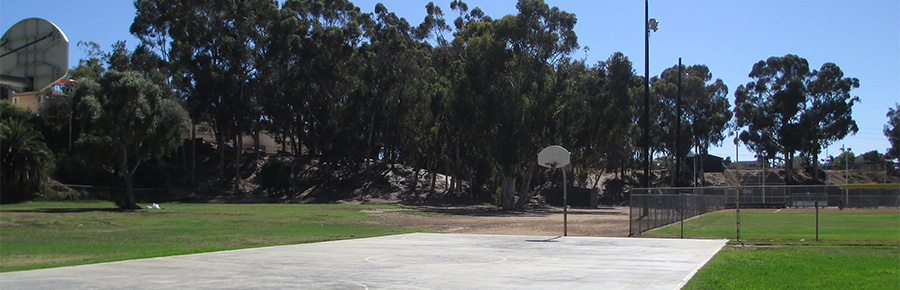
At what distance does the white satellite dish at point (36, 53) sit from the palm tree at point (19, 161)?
4000 centimetres

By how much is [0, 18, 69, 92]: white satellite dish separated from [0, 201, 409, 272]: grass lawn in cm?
554

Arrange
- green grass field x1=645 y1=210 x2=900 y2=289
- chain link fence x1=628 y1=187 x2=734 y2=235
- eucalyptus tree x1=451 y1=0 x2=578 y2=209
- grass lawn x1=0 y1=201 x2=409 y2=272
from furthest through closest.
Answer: eucalyptus tree x1=451 y1=0 x2=578 y2=209 → chain link fence x1=628 y1=187 x2=734 y2=235 → grass lawn x1=0 y1=201 x2=409 y2=272 → green grass field x1=645 y1=210 x2=900 y2=289

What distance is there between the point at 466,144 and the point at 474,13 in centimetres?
3184

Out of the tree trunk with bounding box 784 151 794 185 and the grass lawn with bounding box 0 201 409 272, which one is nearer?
the grass lawn with bounding box 0 201 409 272

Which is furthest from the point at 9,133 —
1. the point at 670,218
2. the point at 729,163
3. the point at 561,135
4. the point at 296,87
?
the point at 729,163

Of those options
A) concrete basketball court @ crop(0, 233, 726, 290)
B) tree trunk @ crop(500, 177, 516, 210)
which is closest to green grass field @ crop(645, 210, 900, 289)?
concrete basketball court @ crop(0, 233, 726, 290)

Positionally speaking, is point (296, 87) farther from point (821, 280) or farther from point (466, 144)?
point (821, 280)

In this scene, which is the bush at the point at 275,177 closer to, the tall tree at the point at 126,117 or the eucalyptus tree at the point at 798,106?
the tall tree at the point at 126,117

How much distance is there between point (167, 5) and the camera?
63.4m

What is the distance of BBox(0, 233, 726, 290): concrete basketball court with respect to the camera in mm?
10844

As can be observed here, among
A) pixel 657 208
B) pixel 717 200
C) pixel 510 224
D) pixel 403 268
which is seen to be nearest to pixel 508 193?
pixel 717 200

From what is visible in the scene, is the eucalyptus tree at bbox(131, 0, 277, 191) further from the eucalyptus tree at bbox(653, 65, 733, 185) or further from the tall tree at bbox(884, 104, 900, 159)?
the tall tree at bbox(884, 104, 900, 159)

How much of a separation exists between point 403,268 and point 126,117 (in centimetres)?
2966

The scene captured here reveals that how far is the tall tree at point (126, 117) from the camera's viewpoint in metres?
36.8
